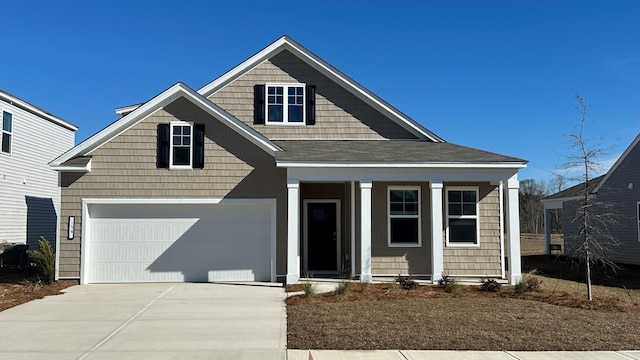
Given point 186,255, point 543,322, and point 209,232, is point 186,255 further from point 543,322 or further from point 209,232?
point 543,322

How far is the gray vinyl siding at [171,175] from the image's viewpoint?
13.8m

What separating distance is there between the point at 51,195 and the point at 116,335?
17.8 meters

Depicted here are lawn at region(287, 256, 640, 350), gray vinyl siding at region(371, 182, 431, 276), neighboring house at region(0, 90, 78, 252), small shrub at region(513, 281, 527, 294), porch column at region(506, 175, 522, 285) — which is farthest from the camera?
neighboring house at region(0, 90, 78, 252)

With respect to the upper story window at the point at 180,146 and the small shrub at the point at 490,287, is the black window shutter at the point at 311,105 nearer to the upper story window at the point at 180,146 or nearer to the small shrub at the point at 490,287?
the upper story window at the point at 180,146

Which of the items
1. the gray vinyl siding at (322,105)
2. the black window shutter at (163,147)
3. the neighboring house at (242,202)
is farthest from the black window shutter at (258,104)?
the black window shutter at (163,147)

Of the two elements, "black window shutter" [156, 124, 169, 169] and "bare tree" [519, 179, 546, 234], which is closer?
"black window shutter" [156, 124, 169, 169]

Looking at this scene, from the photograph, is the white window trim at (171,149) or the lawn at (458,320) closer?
the lawn at (458,320)

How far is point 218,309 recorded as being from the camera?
1020 centimetres

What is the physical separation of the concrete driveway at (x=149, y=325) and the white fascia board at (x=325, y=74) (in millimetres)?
6931

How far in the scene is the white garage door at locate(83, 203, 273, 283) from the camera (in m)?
14.0

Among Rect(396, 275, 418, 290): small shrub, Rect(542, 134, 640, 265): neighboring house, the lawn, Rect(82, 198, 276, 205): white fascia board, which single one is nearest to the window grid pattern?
Rect(82, 198, 276, 205): white fascia board

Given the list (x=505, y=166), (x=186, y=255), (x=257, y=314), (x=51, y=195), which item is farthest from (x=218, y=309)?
(x=51, y=195)

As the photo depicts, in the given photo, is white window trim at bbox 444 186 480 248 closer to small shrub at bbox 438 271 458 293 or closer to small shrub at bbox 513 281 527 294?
small shrub at bbox 438 271 458 293

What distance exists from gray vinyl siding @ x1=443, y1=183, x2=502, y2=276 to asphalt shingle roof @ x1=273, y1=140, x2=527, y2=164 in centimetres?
104
